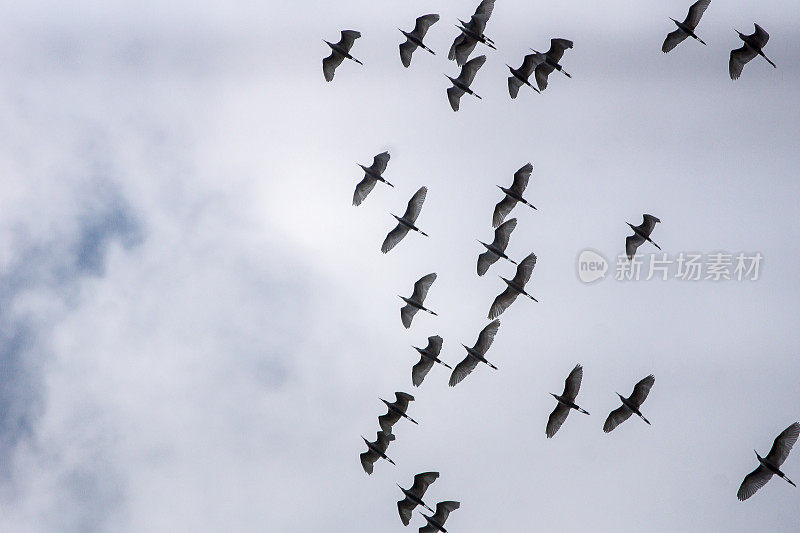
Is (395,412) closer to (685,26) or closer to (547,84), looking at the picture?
(547,84)

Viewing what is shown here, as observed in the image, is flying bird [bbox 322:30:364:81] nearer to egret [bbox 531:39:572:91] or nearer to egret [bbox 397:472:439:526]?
egret [bbox 531:39:572:91]

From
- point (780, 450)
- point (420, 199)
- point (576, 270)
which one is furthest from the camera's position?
point (576, 270)

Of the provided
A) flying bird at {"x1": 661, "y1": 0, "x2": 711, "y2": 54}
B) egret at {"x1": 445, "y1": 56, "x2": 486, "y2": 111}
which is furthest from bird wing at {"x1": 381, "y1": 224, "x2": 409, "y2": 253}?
flying bird at {"x1": 661, "y1": 0, "x2": 711, "y2": 54}

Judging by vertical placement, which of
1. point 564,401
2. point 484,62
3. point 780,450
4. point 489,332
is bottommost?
point 780,450

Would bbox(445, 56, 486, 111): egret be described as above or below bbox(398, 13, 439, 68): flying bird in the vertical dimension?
below

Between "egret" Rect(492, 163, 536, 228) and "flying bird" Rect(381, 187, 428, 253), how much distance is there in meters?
4.37

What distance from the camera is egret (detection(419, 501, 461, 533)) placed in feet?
236

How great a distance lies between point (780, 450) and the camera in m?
68.6

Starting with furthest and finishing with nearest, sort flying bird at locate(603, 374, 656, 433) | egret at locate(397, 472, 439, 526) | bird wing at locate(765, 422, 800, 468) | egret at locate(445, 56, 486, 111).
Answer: egret at locate(445, 56, 486, 111), egret at locate(397, 472, 439, 526), flying bird at locate(603, 374, 656, 433), bird wing at locate(765, 422, 800, 468)

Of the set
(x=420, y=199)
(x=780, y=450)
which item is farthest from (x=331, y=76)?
(x=780, y=450)

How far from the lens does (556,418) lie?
73.2 metres

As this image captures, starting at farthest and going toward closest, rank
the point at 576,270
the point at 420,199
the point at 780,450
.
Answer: the point at 576,270 → the point at 420,199 → the point at 780,450

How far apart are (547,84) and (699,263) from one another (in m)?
13.5

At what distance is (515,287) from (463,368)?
5482 mm
